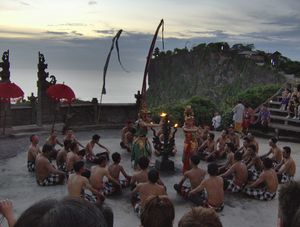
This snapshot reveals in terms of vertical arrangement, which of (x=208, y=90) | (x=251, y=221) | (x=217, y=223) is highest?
(x=217, y=223)

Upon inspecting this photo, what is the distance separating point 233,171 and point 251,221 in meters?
1.82

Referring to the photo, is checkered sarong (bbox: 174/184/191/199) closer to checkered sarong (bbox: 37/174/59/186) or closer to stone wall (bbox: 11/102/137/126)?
checkered sarong (bbox: 37/174/59/186)

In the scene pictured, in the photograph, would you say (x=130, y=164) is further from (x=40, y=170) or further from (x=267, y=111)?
(x=267, y=111)

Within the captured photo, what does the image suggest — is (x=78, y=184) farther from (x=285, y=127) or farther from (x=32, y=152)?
(x=285, y=127)

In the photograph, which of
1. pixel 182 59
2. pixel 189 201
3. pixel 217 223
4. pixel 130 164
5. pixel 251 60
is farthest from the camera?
pixel 182 59

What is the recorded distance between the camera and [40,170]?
36.6ft

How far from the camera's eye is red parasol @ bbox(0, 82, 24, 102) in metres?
16.4

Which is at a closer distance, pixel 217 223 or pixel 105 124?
pixel 217 223

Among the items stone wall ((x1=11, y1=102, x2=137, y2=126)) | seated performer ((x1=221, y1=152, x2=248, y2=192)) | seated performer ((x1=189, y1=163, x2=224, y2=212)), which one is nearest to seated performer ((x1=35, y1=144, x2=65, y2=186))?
seated performer ((x1=189, y1=163, x2=224, y2=212))

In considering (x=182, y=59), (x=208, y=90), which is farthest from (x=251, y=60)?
(x=182, y=59)

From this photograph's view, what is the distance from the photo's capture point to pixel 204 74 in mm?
77062

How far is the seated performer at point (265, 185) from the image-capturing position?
10094 mm

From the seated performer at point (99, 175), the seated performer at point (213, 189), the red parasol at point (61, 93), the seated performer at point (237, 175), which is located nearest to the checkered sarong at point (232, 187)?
the seated performer at point (237, 175)

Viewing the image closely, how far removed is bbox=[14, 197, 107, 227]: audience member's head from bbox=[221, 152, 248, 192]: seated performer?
9.21 meters
